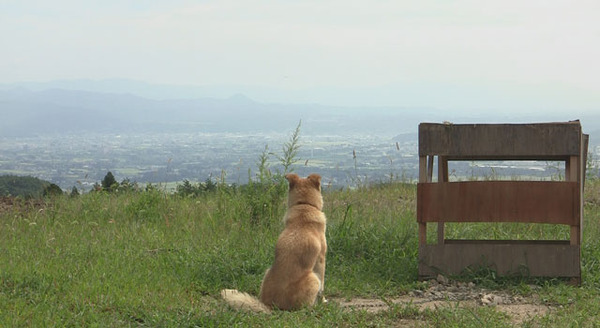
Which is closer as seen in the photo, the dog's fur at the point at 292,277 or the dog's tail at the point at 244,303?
the dog's tail at the point at 244,303

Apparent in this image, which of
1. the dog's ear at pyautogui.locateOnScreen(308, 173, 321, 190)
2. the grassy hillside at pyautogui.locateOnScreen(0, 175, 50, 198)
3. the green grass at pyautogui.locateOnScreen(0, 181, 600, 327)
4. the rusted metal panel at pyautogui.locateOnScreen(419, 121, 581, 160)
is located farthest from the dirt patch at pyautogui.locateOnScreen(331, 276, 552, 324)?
the grassy hillside at pyautogui.locateOnScreen(0, 175, 50, 198)

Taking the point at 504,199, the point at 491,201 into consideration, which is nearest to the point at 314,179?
the point at 491,201

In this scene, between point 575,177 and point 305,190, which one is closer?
point 305,190

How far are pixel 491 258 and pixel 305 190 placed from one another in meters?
2.22

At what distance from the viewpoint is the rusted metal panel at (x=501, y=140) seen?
6.86 metres

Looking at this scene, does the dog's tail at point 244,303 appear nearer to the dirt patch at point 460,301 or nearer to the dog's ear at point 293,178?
the dirt patch at point 460,301

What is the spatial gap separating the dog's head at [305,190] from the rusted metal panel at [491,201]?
1271 mm

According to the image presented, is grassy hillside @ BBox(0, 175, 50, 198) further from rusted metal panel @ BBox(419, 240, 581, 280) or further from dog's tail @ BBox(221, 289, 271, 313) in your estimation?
rusted metal panel @ BBox(419, 240, 581, 280)

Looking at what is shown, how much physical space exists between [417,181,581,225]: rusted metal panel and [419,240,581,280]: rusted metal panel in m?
0.30

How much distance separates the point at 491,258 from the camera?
714 centimetres

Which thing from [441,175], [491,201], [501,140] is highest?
[501,140]

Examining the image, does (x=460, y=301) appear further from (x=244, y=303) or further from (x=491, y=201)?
(x=244, y=303)

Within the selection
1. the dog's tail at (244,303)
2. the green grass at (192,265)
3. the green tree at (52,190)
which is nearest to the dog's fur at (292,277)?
the dog's tail at (244,303)

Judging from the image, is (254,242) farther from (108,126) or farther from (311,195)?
(108,126)
